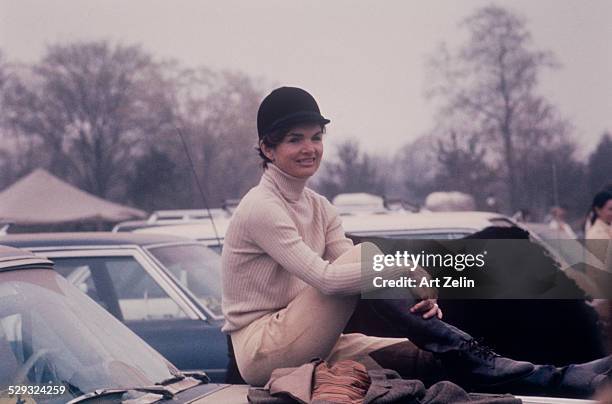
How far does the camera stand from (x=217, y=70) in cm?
403

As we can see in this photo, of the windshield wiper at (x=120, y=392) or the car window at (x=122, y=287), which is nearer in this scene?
the windshield wiper at (x=120, y=392)

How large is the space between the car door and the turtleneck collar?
5.12 feet

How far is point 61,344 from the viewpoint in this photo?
2639 millimetres

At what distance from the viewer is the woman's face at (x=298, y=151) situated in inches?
116

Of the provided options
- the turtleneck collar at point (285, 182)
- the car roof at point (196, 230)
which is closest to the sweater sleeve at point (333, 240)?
the turtleneck collar at point (285, 182)

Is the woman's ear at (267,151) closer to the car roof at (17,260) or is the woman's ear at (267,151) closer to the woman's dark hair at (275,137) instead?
the woman's dark hair at (275,137)

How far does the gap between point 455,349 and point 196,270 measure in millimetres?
2257

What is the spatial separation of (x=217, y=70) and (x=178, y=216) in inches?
80.6

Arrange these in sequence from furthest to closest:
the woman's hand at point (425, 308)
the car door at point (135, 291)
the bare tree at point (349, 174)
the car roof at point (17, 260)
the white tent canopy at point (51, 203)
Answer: the white tent canopy at point (51, 203) < the car door at point (135, 291) < the bare tree at point (349, 174) < the woman's hand at point (425, 308) < the car roof at point (17, 260)

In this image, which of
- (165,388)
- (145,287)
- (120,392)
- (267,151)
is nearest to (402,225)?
(145,287)

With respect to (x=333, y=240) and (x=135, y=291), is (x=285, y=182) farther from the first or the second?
(x=135, y=291)

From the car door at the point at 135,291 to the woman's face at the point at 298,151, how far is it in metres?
1.60

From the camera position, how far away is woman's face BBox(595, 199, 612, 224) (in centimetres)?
377

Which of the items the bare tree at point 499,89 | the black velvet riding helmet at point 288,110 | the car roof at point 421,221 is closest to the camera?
the black velvet riding helmet at point 288,110
